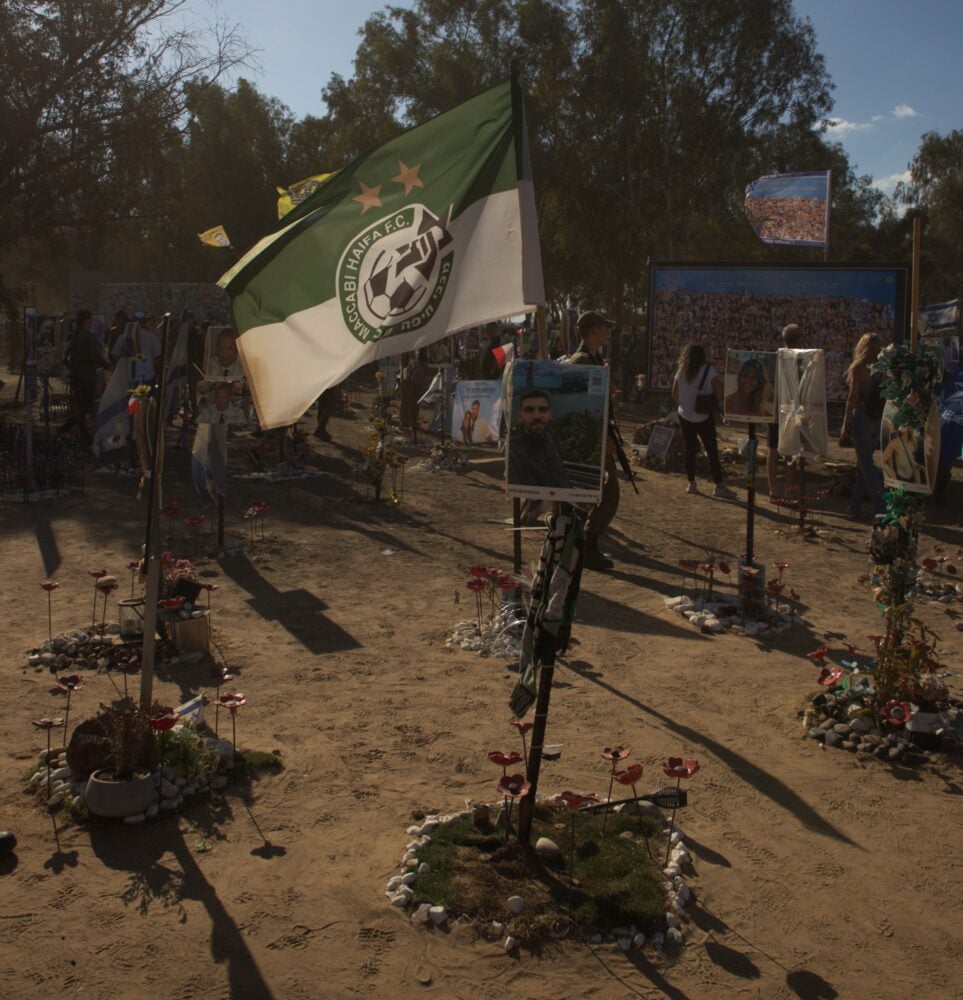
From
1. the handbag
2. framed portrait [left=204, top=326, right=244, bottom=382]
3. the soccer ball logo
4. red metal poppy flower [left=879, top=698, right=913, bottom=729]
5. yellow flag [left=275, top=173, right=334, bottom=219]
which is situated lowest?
red metal poppy flower [left=879, top=698, right=913, bottom=729]

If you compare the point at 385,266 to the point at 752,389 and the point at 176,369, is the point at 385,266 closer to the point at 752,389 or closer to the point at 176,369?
the point at 752,389

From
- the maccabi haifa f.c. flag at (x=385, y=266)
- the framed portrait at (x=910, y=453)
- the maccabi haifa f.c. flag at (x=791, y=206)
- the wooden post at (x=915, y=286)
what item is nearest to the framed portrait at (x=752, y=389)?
the framed portrait at (x=910, y=453)

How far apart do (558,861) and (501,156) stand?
3498mm

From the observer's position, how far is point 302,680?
6812 millimetres

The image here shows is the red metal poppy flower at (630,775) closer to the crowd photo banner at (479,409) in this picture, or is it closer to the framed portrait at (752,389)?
the framed portrait at (752,389)

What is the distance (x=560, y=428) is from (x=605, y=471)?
6.36 feet

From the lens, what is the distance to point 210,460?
A: 10.1 metres

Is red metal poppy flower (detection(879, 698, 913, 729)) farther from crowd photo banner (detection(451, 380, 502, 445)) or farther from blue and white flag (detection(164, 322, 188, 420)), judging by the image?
blue and white flag (detection(164, 322, 188, 420))

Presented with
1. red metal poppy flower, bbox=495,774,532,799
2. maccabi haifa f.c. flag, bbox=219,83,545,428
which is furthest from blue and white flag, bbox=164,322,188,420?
red metal poppy flower, bbox=495,774,532,799

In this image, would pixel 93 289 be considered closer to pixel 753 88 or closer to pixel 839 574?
pixel 753 88

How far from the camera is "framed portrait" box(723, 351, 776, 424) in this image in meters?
9.02

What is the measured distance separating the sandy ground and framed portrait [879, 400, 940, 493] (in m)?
1.52

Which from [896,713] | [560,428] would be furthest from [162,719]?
[896,713]

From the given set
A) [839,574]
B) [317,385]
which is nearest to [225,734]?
[317,385]
